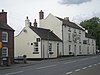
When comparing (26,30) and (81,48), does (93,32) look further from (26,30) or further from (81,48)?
(26,30)

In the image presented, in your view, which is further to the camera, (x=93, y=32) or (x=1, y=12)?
(x=93, y=32)

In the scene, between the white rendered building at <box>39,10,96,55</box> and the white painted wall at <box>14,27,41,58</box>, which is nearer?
the white painted wall at <box>14,27,41,58</box>

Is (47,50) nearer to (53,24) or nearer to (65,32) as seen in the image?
(65,32)

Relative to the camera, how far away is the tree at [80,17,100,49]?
97.8 metres

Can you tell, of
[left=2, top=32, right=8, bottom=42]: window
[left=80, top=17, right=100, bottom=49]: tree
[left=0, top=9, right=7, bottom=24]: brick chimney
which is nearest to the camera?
[left=2, top=32, right=8, bottom=42]: window

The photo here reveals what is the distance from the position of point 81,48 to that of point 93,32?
96.7 ft

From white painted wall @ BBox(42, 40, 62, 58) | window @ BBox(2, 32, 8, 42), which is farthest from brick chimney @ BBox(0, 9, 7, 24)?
white painted wall @ BBox(42, 40, 62, 58)

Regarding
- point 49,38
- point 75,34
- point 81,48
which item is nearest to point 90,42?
point 81,48

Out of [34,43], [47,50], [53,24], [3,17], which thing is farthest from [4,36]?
[53,24]

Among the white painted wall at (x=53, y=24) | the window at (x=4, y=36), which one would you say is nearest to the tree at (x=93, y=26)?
the white painted wall at (x=53, y=24)

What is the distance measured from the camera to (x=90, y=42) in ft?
264

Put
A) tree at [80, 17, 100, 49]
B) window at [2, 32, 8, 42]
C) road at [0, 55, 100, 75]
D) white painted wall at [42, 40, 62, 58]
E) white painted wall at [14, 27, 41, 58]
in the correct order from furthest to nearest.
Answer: tree at [80, 17, 100, 49] < white painted wall at [14, 27, 41, 58] < white painted wall at [42, 40, 62, 58] < window at [2, 32, 8, 42] < road at [0, 55, 100, 75]

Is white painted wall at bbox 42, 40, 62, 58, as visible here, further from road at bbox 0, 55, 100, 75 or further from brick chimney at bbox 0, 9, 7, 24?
road at bbox 0, 55, 100, 75

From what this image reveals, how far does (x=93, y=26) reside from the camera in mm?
102000
